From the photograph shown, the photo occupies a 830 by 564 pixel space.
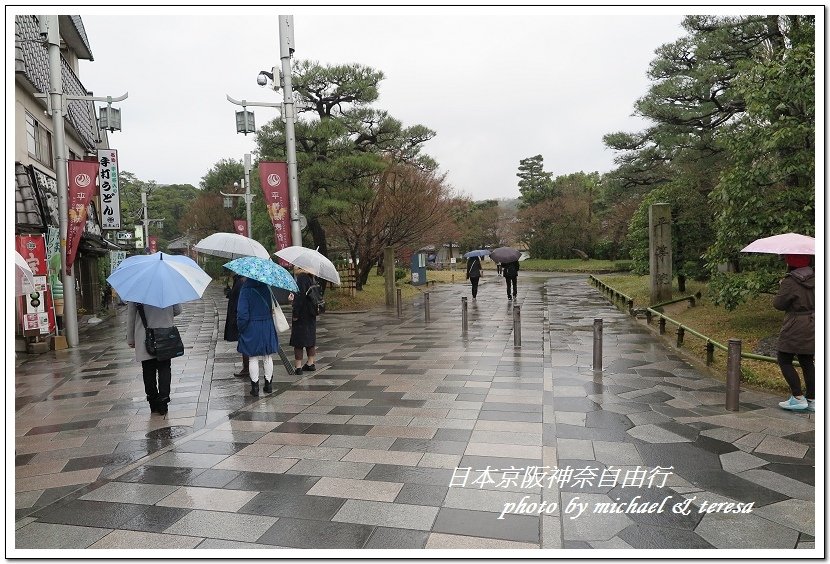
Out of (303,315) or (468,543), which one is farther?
(303,315)

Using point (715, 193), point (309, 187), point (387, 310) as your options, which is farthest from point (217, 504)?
point (309, 187)

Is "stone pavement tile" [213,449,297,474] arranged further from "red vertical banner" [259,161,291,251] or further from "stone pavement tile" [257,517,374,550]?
"red vertical banner" [259,161,291,251]

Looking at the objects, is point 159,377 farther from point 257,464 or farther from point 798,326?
point 798,326

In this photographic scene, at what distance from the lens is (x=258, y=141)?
1966 cm

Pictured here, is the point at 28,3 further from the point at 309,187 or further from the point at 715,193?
the point at 309,187

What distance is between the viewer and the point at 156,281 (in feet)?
18.2

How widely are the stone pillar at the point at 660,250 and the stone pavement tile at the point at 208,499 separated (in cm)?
1431

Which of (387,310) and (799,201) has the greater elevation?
(799,201)

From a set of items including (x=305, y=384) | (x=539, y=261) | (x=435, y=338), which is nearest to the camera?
(x=305, y=384)

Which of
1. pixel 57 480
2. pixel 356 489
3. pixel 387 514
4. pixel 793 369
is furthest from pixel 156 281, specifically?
pixel 793 369

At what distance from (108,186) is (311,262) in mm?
11419

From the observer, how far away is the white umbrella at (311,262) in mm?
7512

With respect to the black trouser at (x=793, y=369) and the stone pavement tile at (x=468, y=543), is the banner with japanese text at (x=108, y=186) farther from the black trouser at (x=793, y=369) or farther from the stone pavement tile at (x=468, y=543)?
the black trouser at (x=793, y=369)

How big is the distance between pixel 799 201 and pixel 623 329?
4247mm
